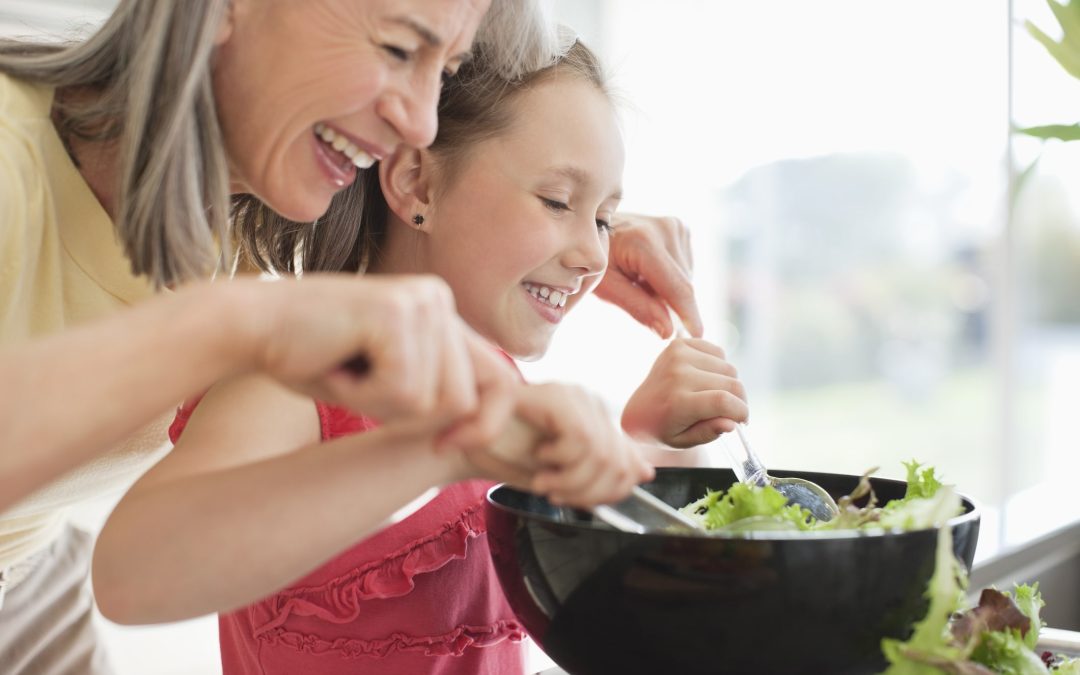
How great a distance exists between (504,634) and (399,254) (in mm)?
469

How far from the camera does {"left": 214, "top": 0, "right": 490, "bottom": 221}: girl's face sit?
89 cm

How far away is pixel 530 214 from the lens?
1.13 meters

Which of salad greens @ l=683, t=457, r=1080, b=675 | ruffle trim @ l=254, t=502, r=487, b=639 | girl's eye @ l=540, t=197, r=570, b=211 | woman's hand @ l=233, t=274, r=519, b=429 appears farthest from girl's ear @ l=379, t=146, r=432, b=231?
woman's hand @ l=233, t=274, r=519, b=429

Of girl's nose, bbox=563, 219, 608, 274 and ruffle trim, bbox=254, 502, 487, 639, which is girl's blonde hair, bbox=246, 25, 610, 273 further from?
ruffle trim, bbox=254, 502, 487, 639

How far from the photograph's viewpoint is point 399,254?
125 cm

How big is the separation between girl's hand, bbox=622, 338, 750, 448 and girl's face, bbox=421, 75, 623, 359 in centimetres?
13

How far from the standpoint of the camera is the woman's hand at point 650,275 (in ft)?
4.42

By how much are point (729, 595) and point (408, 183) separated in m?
0.73

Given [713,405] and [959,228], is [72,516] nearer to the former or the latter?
[713,405]

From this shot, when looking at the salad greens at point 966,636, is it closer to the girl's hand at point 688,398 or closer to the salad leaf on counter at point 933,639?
the salad leaf on counter at point 933,639

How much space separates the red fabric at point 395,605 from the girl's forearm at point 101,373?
45cm

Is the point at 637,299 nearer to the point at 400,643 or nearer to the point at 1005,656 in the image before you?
the point at 400,643

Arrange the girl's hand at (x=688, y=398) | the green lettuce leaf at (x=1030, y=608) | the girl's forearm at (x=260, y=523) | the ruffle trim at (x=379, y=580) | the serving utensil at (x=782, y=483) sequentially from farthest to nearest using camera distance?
the girl's hand at (x=688, y=398), the ruffle trim at (x=379, y=580), the serving utensil at (x=782, y=483), the green lettuce leaf at (x=1030, y=608), the girl's forearm at (x=260, y=523)

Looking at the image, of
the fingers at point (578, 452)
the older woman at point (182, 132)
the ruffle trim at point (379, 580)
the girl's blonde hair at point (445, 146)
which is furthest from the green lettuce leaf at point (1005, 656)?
the girl's blonde hair at point (445, 146)
